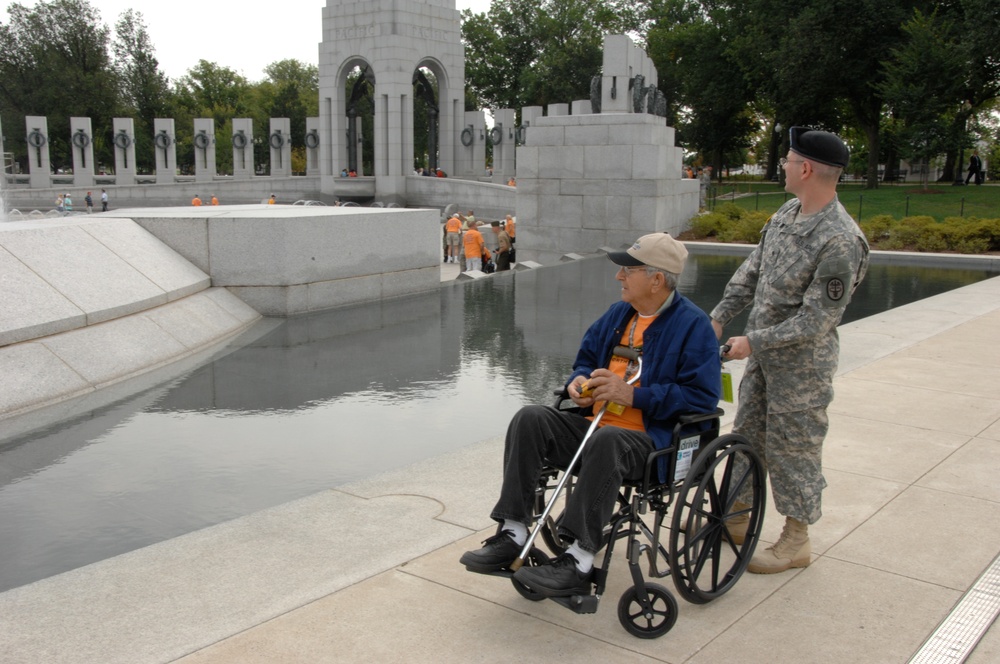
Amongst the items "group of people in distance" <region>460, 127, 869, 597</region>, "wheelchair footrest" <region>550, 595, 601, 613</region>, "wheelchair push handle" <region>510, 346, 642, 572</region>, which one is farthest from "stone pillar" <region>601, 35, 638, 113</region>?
"wheelchair footrest" <region>550, 595, 601, 613</region>

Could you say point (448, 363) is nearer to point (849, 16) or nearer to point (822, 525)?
point (822, 525)

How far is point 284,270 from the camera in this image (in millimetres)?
10266

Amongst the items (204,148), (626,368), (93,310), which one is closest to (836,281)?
(626,368)

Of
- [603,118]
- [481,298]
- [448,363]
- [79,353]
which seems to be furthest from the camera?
[603,118]

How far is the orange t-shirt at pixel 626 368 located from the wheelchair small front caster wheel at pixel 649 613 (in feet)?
2.11

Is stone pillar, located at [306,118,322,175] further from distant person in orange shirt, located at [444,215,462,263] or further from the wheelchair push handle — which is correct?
the wheelchair push handle

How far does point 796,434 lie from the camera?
3959 mm

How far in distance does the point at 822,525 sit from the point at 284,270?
281 inches

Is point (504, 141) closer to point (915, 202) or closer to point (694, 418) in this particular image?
point (915, 202)

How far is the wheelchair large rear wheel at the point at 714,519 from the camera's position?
3.48 m

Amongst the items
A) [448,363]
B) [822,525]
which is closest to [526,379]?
[448,363]

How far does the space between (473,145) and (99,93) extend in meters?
43.9

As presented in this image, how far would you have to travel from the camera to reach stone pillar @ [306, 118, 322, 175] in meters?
52.7

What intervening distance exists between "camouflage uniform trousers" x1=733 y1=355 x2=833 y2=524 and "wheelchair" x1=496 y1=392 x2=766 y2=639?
10 centimetres
